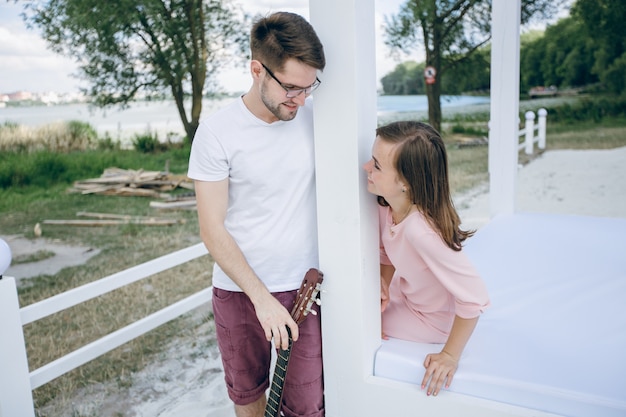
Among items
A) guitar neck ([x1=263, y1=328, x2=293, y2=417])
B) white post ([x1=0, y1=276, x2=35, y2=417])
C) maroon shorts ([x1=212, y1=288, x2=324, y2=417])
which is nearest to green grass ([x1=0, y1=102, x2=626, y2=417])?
white post ([x1=0, y1=276, x2=35, y2=417])

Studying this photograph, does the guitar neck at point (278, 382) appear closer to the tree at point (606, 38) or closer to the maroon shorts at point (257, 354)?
the maroon shorts at point (257, 354)

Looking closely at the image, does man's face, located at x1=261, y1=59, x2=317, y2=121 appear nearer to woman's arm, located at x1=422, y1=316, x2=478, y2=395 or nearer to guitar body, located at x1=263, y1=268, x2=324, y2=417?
guitar body, located at x1=263, y1=268, x2=324, y2=417

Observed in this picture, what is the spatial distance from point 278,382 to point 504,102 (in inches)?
95.9

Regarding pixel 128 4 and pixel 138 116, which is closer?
pixel 128 4

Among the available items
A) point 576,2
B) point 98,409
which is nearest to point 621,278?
point 98,409

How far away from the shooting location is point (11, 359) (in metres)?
1.85

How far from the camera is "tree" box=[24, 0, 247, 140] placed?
645 cm

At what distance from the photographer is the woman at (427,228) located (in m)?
1.38

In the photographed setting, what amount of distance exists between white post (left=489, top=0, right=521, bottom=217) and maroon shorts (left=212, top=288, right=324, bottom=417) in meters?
2.13

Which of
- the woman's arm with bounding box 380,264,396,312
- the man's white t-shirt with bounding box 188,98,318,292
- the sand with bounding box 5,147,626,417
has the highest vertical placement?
the man's white t-shirt with bounding box 188,98,318,292

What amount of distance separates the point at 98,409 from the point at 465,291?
2.23 meters

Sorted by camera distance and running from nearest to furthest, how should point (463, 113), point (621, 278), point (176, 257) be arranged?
point (621, 278) → point (176, 257) → point (463, 113)

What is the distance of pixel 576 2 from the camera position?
30.9 feet

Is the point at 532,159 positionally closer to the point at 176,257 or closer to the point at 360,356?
the point at 176,257
